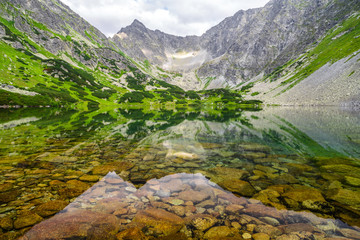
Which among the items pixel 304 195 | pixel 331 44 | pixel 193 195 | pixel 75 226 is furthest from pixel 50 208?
pixel 331 44

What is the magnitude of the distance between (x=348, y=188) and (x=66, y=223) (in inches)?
541

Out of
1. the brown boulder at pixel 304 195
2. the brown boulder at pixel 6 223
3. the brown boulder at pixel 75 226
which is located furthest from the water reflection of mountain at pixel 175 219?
the brown boulder at pixel 304 195

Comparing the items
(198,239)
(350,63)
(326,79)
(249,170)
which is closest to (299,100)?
(326,79)

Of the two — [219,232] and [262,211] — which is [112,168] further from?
[262,211]

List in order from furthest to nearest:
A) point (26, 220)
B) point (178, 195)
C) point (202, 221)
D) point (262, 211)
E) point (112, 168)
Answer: point (112, 168) < point (178, 195) < point (262, 211) < point (202, 221) < point (26, 220)

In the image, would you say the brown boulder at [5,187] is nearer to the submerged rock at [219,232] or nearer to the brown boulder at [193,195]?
the brown boulder at [193,195]

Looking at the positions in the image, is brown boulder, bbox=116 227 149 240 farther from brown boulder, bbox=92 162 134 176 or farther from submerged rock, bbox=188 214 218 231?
brown boulder, bbox=92 162 134 176

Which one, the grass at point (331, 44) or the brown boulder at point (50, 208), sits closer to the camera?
the brown boulder at point (50, 208)

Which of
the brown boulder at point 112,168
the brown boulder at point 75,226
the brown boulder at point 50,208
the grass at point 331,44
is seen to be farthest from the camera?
the grass at point 331,44

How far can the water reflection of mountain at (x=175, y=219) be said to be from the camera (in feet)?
20.3

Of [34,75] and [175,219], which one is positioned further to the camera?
[34,75]

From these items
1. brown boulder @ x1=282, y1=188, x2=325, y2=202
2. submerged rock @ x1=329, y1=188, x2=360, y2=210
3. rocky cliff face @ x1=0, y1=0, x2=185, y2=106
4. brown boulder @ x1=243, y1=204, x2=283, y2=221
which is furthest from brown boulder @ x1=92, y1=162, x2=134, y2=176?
rocky cliff face @ x1=0, y1=0, x2=185, y2=106

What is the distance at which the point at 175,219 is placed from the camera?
7145 mm

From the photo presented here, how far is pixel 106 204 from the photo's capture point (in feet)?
26.6
